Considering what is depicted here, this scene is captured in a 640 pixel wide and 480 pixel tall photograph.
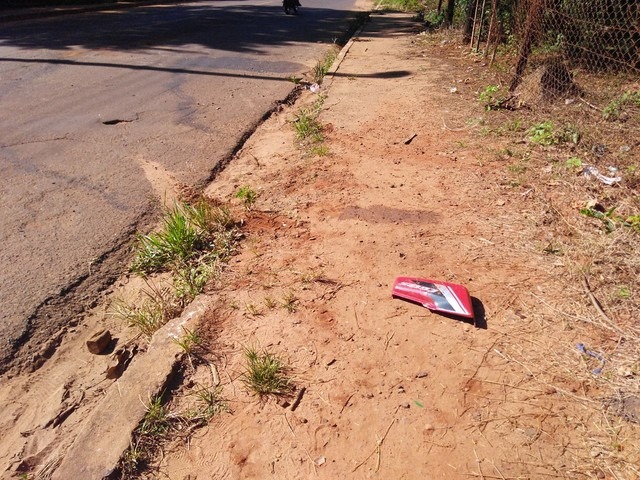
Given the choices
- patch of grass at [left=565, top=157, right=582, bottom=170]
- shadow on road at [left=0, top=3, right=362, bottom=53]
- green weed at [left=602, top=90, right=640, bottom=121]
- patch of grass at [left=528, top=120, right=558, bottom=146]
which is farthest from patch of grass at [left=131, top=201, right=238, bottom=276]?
shadow on road at [left=0, top=3, right=362, bottom=53]

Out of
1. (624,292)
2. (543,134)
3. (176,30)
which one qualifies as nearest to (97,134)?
(543,134)

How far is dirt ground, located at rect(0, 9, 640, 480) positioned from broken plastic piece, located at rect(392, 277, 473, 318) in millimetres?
63

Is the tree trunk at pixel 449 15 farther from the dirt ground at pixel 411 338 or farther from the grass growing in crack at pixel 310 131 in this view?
the dirt ground at pixel 411 338

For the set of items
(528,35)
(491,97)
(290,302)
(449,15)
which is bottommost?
(449,15)

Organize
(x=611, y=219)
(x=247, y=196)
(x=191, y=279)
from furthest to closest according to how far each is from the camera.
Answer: (x=247, y=196) < (x=611, y=219) < (x=191, y=279)

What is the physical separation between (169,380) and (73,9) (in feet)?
55.5

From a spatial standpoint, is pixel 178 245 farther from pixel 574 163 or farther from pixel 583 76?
pixel 583 76

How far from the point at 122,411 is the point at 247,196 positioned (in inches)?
83.5

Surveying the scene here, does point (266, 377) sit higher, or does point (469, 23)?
point (266, 377)

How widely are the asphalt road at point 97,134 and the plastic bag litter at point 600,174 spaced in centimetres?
332

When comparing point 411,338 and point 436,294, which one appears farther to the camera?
point 436,294

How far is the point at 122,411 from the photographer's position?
2193 mm

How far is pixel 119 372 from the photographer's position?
255cm

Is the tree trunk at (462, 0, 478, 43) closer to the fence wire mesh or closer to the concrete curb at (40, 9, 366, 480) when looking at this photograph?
the fence wire mesh
